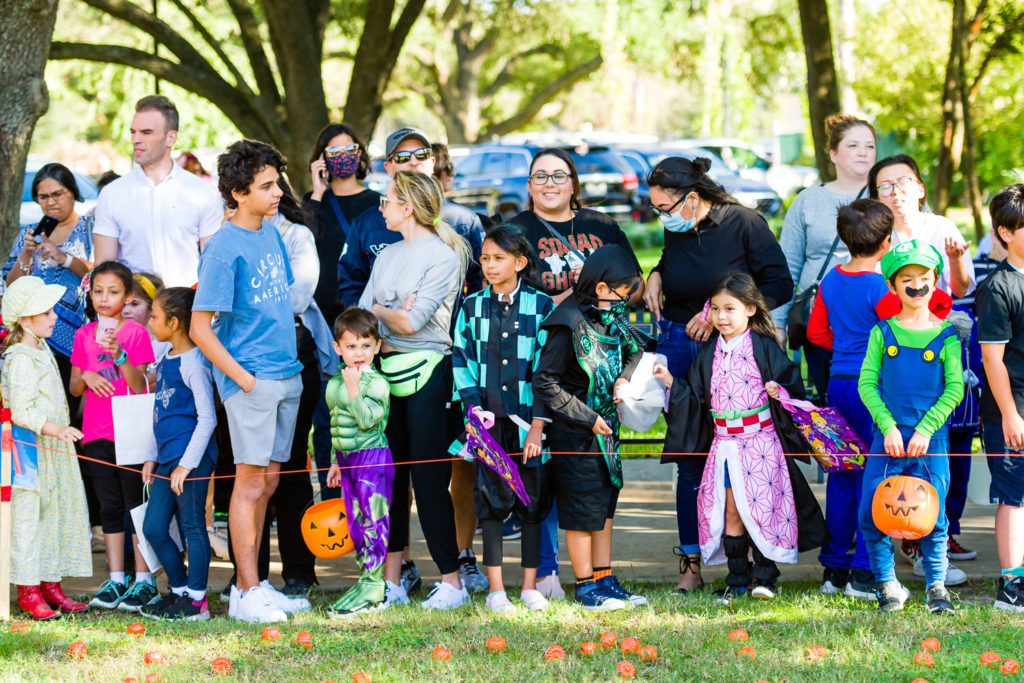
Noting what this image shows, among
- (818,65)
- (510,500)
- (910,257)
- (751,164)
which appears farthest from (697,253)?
(751,164)

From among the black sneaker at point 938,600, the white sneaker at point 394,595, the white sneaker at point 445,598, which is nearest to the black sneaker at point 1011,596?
the black sneaker at point 938,600

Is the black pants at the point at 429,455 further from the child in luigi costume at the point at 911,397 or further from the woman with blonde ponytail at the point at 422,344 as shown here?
the child in luigi costume at the point at 911,397

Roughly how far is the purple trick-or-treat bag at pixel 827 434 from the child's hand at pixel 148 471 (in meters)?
3.13

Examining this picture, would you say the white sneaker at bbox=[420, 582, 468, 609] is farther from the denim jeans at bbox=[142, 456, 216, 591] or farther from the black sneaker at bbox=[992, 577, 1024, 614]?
the black sneaker at bbox=[992, 577, 1024, 614]

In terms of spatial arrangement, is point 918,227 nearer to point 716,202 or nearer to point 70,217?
point 716,202

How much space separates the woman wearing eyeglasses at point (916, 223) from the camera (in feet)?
18.9

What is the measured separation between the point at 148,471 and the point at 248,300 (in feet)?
3.54

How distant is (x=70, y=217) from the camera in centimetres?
686

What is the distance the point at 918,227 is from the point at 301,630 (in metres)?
3.65

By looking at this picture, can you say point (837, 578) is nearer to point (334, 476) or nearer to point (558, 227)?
point (558, 227)

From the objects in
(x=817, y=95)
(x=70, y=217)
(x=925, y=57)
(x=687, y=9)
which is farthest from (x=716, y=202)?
(x=687, y=9)

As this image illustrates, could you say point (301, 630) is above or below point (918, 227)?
below

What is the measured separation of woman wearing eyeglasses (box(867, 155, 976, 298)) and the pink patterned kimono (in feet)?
3.42

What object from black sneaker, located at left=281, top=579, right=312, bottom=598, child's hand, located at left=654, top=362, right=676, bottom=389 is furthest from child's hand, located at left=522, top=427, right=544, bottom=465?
black sneaker, located at left=281, top=579, right=312, bottom=598
